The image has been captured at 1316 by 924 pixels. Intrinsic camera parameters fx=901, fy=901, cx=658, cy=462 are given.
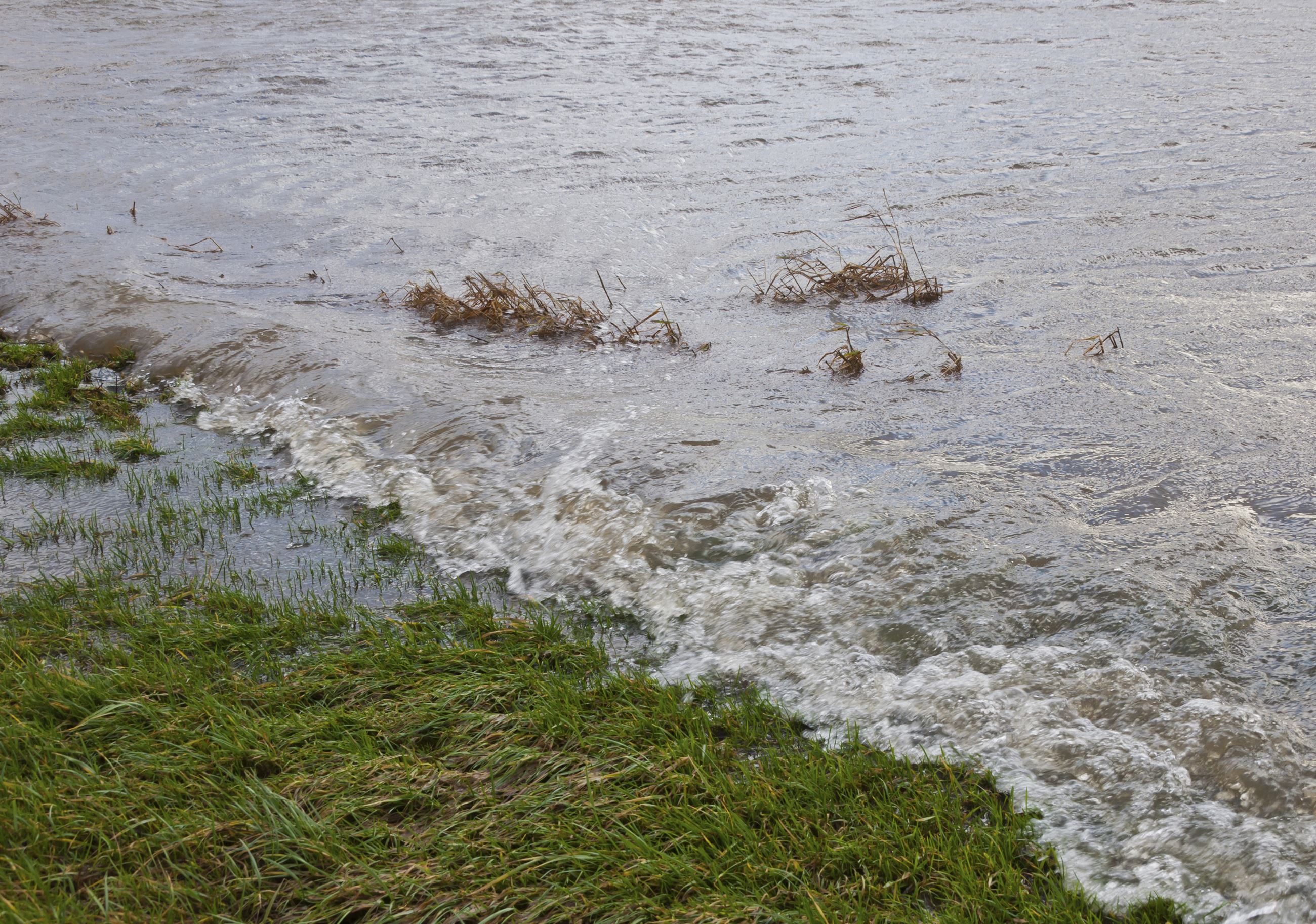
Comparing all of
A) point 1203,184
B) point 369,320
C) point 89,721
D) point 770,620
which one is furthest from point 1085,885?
point 1203,184

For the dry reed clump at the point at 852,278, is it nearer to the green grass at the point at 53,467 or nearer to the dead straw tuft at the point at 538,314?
the dead straw tuft at the point at 538,314

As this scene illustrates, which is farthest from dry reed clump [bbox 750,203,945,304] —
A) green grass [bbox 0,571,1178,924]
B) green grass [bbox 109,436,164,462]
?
green grass [bbox 0,571,1178,924]

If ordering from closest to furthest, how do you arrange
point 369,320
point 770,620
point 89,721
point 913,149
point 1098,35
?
point 89,721 → point 770,620 → point 369,320 → point 913,149 → point 1098,35

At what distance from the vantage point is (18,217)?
12.3 meters

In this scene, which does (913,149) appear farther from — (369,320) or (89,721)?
(89,721)

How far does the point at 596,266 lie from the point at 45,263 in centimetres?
665

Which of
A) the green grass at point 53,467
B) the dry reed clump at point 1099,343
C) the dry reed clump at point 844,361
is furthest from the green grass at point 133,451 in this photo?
the dry reed clump at point 1099,343

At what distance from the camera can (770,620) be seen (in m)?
4.75

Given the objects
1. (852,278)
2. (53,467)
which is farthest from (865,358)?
(53,467)

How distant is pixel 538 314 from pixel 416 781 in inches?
242

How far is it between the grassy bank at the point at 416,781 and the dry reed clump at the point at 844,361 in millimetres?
3778

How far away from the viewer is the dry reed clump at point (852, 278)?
909 cm

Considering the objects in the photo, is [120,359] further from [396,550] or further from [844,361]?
[844,361]

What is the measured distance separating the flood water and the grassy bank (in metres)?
0.42
